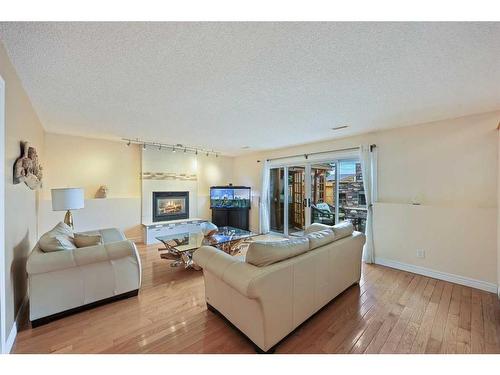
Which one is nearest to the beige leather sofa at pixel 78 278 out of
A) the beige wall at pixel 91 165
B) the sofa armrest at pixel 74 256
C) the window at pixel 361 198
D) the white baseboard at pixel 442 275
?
the sofa armrest at pixel 74 256

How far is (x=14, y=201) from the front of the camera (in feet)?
6.04

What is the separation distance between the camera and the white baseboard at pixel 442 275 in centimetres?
260

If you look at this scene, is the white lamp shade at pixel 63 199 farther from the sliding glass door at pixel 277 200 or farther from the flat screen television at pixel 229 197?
the sliding glass door at pixel 277 200

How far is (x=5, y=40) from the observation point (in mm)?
1423

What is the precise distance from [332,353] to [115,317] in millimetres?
1984

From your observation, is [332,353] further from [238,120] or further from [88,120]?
[88,120]

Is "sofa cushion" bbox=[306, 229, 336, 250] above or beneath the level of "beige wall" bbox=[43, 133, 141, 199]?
beneath

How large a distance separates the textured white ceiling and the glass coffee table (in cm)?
195

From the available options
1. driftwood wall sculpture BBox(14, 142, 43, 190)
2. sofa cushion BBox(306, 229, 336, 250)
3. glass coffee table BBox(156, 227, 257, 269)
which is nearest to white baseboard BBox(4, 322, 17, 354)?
driftwood wall sculpture BBox(14, 142, 43, 190)

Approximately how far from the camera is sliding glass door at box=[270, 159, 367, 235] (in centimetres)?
416

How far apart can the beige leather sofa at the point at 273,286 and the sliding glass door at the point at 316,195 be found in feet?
7.13

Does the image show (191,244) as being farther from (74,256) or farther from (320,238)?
(320,238)

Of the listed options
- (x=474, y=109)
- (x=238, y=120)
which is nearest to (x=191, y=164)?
(x=238, y=120)

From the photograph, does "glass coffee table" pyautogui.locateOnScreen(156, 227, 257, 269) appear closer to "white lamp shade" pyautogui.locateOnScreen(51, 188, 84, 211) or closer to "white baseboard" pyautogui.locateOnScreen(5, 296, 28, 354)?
"white lamp shade" pyautogui.locateOnScreen(51, 188, 84, 211)
